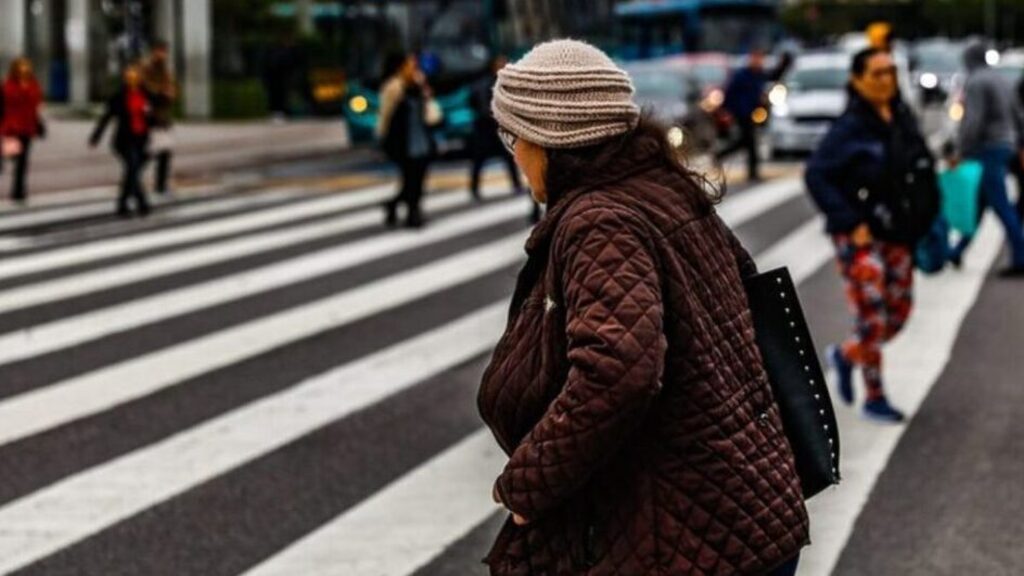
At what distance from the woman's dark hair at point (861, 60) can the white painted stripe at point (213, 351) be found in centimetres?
369

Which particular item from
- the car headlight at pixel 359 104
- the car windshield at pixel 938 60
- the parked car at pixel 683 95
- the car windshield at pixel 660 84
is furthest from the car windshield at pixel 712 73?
the car windshield at pixel 938 60

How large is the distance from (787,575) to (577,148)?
836 millimetres

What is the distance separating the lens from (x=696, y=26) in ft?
164

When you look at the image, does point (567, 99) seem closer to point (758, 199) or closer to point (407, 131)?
point (407, 131)

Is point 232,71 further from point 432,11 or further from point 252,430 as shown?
point 252,430

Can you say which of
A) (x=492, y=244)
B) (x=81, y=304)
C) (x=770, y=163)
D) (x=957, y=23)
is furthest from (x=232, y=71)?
(x=957, y=23)

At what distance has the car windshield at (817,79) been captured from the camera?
3077 centimetres

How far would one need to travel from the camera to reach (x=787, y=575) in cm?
368

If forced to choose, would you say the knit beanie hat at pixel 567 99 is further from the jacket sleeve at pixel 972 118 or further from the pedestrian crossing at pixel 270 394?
the jacket sleeve at pixel 972 118

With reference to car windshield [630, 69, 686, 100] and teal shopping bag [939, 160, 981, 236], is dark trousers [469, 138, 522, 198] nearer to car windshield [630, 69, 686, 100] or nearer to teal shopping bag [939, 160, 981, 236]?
car windshield [630, 69, 686, 100]

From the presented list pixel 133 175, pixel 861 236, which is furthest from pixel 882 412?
pixel 133 175

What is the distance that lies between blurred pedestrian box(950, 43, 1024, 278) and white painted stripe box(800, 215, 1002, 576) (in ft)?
1.30

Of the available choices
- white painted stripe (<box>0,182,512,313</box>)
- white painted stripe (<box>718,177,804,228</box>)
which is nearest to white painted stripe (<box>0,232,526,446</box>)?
white painted stripe (<box>0,182,512,313</box>)

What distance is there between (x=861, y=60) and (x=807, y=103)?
2134 cm
